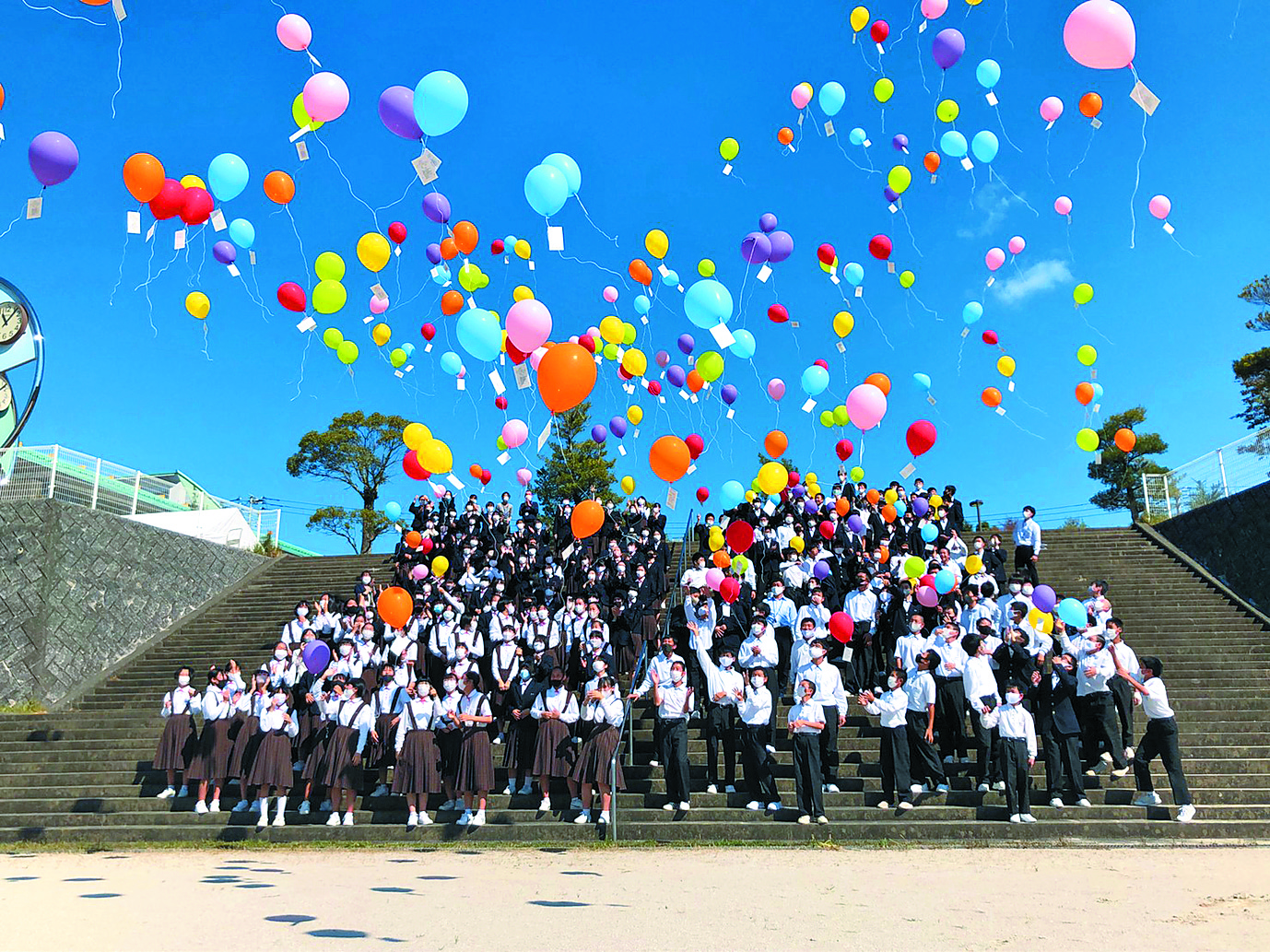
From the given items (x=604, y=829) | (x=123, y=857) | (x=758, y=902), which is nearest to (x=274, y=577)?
(x=123, y=857)

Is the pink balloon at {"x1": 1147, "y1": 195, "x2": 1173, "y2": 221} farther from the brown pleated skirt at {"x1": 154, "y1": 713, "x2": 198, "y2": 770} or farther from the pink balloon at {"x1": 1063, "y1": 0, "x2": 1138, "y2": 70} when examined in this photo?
the brown pleated skirt at {"x1": 154, "y1": 713, "x2": 198, "y2": 770}

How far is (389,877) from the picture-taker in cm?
730

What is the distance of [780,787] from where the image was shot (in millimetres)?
9500

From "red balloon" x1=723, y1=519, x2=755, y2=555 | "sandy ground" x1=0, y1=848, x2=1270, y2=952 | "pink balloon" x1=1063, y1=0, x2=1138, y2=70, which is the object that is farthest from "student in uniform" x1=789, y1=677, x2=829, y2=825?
"pink balloon" x1=1063, y1=0, x2=1138, y2=70

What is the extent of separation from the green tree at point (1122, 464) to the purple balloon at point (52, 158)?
103 feet

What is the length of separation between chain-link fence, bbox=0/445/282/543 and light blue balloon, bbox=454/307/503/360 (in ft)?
35.1

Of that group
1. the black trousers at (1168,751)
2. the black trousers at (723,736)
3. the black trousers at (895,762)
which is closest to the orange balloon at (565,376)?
the black trousers at (723,736)

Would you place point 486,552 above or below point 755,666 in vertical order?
above

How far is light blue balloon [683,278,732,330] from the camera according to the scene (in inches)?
404

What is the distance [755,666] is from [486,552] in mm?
7210

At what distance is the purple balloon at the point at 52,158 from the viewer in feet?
25.2

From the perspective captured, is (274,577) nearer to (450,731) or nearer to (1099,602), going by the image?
(450,731)

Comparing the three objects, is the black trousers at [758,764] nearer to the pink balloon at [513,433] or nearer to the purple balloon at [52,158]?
the pink balloon at [513,433]

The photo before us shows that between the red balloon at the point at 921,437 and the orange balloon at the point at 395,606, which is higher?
the red balloon at the point at 921,437
